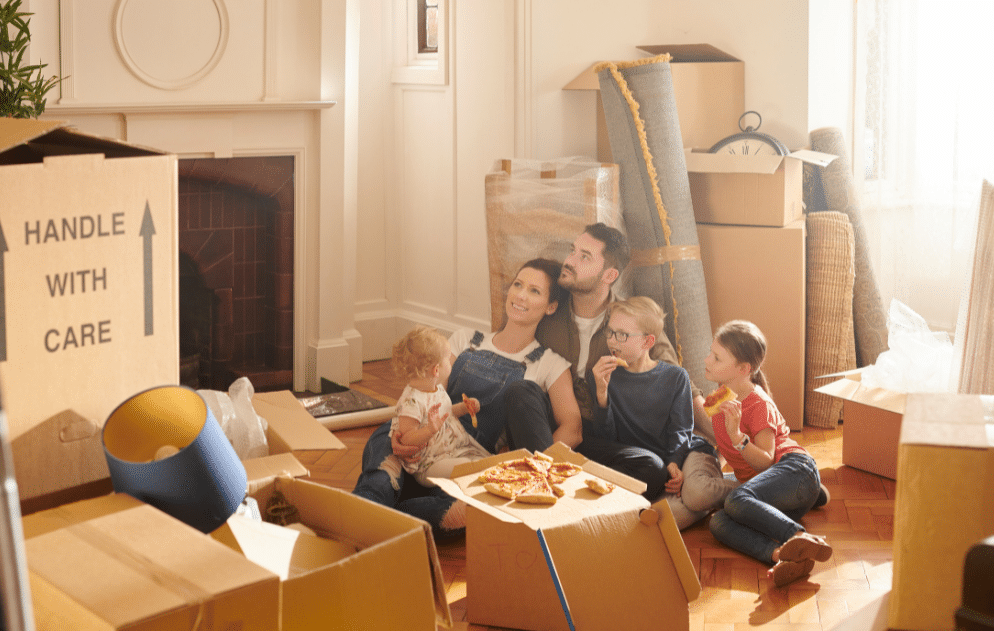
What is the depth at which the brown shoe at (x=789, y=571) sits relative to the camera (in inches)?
99.1

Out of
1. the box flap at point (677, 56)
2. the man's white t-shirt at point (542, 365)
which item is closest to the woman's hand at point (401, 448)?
the man's white t-shirt at point (542, 365)

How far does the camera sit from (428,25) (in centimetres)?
496

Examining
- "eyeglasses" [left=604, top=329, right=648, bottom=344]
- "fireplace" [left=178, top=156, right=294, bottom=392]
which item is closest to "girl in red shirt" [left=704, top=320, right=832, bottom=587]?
"eyeglasses" [left=604, top=329, right=648, bottom=344]

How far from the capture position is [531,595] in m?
2.32

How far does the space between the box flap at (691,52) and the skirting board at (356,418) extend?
6.58 feet

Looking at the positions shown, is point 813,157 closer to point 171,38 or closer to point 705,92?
point 705,92

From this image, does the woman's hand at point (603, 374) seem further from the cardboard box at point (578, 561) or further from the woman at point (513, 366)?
the cardboard box at point (578, 561)

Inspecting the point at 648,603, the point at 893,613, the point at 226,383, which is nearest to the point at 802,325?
the point at 648,603

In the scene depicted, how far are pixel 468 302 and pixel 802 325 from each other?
66.5 inches

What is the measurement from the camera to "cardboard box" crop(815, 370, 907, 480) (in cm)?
331

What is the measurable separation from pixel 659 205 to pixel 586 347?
0.72 meters

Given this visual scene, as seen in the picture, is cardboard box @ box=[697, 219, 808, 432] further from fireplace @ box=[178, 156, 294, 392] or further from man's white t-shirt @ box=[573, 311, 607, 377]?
fireplace @ box=[178, 156, 294, 392]

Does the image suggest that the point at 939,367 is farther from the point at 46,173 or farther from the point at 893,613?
the point at 46,173

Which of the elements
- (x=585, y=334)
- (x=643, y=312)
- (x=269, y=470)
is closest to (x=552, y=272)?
(x=585, y=334)
